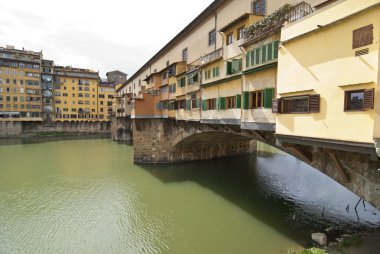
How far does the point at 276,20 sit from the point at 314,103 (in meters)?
4.80

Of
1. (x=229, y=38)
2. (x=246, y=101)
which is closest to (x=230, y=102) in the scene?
(x=246, y=101)

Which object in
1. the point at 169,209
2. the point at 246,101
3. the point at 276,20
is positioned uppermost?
the point at 276,20

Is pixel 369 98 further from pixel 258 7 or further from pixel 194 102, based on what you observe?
pixel 194 102

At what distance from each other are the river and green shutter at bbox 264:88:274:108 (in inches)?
286

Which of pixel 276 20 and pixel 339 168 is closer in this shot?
pixel 339 168

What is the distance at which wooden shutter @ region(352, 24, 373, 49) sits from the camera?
708 centimetres

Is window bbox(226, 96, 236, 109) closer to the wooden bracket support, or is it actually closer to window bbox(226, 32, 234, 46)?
window bbox(226, 32, 234, 46)

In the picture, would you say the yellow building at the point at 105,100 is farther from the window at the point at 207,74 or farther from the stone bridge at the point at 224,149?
the window at the point at 207,74

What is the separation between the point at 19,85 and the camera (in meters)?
65.6

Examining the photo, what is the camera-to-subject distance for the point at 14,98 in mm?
65438

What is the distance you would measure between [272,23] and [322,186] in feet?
52.1

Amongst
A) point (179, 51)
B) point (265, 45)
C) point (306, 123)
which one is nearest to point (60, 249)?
point (306, 123)

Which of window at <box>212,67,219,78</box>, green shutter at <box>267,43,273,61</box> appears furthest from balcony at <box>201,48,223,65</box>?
green shutter at <box>267,43,273,61</box>

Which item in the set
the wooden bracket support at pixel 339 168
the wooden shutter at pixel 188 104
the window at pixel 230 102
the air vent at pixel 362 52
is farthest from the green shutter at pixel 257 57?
the wooden shutter at pixel 188 104
